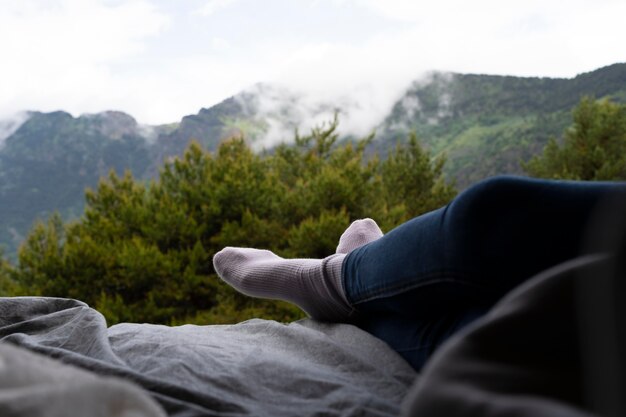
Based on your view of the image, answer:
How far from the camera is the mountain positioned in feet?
55.5

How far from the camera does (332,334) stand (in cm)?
76

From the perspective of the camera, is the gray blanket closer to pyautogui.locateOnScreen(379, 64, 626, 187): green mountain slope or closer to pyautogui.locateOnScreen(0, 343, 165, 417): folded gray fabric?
pyautogui.locateOnScreen(0, 343, 165, 417): folded gray fabric

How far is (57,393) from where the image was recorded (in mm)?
250

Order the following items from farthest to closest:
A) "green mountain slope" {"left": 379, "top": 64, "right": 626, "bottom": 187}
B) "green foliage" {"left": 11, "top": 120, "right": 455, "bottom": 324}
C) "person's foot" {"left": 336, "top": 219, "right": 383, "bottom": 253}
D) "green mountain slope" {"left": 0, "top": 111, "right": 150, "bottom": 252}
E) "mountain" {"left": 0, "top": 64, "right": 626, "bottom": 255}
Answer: "green mountain slope" {"left": 0, "top": 111, "right": 150, "bottom": 252} → "mountain" {"left": 0, "top": 64, "right": 626, "bottom": 255} → "green mountain slope" {"left": 379, "top": 64, "right": 626, "bottom": 187} → "green foliage" {"left": 11, "top": 120, "right": 455, "bottom": 324} → "person's foot" {"left": 336, "top": 219, "right": 383, "bottom": 253}

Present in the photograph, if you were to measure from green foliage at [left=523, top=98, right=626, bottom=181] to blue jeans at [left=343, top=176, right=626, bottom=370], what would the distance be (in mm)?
8361

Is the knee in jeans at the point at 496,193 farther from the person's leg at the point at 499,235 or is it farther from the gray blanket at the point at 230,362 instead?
the gray blanket at the point at 230,362

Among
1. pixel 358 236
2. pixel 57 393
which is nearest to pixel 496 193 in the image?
pixel 57 393

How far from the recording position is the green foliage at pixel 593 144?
8281 mm

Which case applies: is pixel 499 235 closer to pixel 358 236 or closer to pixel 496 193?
pixel 496 193

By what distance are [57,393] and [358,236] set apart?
0.88m

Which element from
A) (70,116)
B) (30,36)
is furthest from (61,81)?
(30,36)

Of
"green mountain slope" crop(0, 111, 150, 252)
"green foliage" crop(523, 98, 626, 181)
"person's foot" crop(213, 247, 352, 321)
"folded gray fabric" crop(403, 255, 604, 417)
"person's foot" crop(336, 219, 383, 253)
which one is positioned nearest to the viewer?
"folded gray fabric" crop(403, 255, 604, 417)

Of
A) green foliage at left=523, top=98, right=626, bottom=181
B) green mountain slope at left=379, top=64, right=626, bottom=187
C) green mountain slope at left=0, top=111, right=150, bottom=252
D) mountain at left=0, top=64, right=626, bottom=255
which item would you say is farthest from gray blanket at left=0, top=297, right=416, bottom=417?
green mountain slope at left=0, top=111, right=150, bottom=252

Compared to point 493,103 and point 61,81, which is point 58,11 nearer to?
point 493,103
